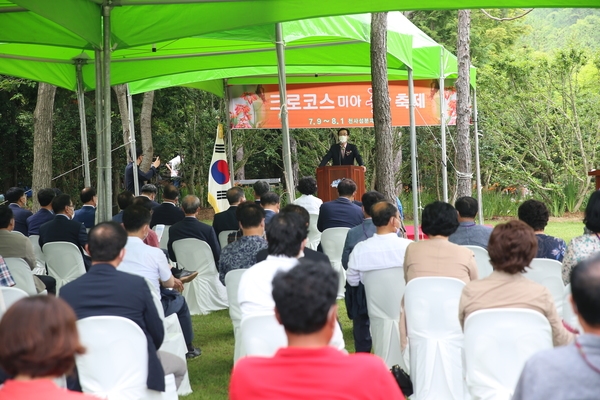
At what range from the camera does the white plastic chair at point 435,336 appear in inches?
169

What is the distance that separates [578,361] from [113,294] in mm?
2209

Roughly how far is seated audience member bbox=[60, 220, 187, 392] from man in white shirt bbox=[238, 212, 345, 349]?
0.43 metres

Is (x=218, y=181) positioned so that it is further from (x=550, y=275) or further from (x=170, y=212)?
(x=550, y=275)

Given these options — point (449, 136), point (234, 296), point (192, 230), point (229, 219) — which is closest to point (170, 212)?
point (229, 219)

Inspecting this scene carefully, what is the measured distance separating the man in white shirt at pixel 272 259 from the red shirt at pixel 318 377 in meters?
1.64

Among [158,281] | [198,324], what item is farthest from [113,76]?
[158,281]

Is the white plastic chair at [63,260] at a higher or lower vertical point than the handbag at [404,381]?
higher

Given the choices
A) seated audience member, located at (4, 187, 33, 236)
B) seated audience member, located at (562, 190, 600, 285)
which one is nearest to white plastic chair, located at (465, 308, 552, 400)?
seated audience member, located at (562, 190, 600, 285)

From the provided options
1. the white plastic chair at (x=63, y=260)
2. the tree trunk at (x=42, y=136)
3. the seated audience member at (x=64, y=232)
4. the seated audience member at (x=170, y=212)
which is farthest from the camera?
the tree trunk at (x=42, y=136)

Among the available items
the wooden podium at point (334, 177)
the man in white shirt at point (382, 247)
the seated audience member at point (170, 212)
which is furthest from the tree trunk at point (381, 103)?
the man in white shirt at point (382, 247)

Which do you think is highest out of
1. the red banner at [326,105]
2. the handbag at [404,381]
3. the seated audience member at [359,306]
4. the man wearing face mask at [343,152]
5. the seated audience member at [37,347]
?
the red banner at [326,105]

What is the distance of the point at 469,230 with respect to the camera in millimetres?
5746

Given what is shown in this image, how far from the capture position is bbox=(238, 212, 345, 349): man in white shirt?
3711 millimetres

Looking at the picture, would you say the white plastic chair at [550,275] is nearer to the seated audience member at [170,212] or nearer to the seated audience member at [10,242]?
the seated audience member at [10,242]
